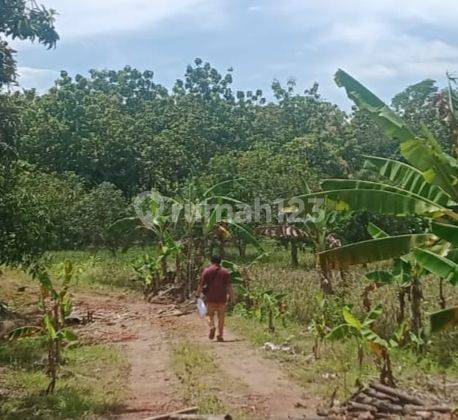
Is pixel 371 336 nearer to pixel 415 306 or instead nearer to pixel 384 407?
pixel 384 407

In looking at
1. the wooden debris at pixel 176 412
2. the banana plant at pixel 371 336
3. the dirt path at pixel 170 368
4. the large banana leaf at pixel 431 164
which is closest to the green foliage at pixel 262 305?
the dirt path at pixel 170 368

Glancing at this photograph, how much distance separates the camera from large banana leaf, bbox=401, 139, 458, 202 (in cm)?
624

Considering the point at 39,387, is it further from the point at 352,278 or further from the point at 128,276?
the point at 128,276

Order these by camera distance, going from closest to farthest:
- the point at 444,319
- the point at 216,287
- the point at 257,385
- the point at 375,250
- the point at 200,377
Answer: the point at 444,319, the point at 375,250, the point at 257,385, the point at 200,377, the point at 216,287

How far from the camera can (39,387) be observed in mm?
7426

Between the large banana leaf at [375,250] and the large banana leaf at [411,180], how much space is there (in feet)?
1.83

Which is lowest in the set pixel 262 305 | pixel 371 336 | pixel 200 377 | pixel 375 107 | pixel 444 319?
pixel 200 377

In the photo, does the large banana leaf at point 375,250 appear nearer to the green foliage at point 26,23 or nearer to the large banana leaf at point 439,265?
the large banana leaf at point 439,265

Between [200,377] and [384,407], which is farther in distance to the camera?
[200,377]

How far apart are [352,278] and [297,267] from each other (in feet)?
18.6

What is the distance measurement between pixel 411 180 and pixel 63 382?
486cm

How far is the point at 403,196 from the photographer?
6.60 m

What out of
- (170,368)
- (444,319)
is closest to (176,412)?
(170,368)

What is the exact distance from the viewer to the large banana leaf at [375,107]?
694 centimetres
